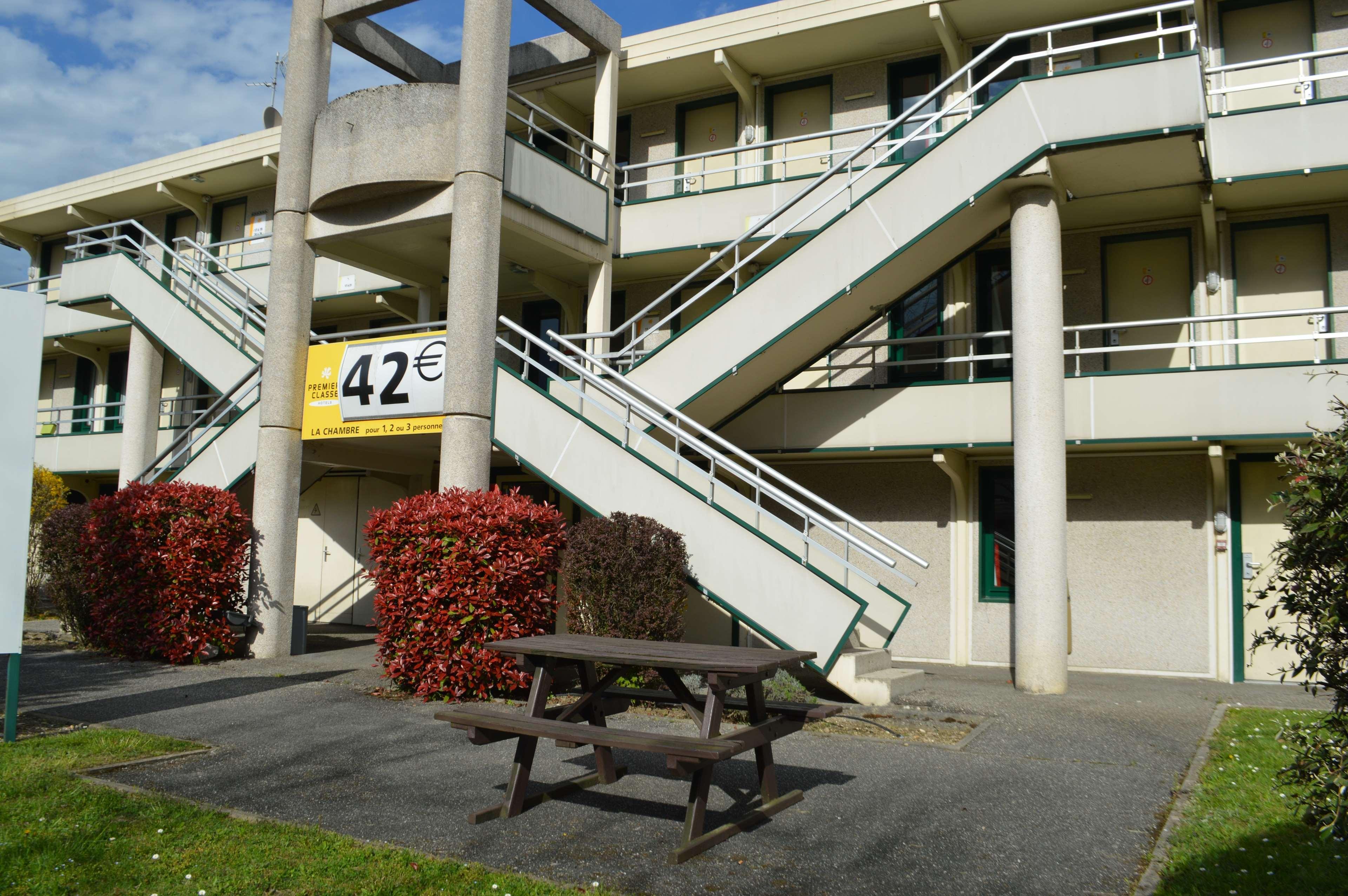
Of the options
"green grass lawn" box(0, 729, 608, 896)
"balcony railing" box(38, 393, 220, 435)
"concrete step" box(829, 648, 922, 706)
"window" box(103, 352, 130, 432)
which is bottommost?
"green grass lawn" box(0, 729, 608, 896)

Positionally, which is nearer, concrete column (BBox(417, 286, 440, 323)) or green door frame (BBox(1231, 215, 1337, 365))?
green door frame (BBox(1231, 215, 1337, 365))

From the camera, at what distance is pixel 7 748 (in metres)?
7.55

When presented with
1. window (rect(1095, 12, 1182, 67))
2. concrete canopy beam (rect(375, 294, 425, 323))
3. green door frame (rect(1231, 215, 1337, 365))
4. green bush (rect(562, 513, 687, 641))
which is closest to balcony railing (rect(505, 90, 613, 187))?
concrete canopy beam (rect(375, 294, 425, 323))

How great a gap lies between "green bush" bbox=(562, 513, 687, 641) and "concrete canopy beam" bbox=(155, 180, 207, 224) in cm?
1742

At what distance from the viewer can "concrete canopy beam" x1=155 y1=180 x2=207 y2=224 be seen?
917 inches

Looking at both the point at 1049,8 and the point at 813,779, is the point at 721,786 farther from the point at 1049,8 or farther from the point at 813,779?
the point at 1049,8

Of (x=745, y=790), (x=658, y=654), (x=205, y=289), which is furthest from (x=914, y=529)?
(x=205, y=289)

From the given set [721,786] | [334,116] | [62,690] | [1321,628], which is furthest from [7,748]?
[334,116]

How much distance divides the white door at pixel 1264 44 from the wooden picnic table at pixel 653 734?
1209 centimetres

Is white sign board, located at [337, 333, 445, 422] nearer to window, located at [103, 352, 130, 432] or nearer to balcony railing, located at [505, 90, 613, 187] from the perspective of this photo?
balcony railing, located at [505, 90, 613, 187]

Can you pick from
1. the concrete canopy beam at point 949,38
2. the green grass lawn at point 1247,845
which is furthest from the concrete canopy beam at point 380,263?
the green grass lawn at point 1247,845

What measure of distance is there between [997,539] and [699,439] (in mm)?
4639

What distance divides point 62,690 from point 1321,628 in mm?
11214

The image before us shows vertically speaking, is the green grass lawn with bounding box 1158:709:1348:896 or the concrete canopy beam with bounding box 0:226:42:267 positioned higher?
the concrete canopy beam with bounding box 0:226:42:267
